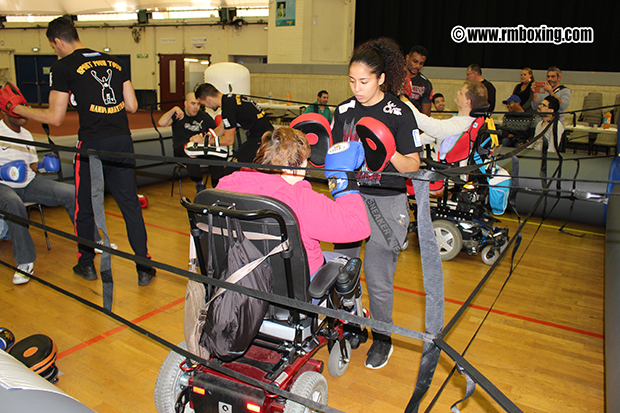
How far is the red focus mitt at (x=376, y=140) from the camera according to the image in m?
1.41

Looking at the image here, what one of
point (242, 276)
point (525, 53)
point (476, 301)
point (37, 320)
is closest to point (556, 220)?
point (476, 301)

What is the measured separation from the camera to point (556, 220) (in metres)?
4.51

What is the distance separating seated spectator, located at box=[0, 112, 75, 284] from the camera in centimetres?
269

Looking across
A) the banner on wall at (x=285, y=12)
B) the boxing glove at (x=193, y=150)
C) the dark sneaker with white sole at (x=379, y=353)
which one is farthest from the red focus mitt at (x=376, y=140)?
the banner on wall at (x=285, y=12)

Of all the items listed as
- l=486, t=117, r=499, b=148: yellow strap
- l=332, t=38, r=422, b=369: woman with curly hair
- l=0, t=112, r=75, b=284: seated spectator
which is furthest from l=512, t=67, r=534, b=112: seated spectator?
l=0, t=112, r=75, b=284: seated spectator

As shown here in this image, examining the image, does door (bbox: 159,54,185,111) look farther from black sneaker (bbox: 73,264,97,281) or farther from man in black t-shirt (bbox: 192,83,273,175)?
black sneaker (bbox: 73,264,97,281)

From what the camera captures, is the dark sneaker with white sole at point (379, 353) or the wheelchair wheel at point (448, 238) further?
the wheelchair wheel at point (448, 238)

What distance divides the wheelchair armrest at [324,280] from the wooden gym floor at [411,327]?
522 mm

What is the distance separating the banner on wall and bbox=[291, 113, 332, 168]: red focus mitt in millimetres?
10089

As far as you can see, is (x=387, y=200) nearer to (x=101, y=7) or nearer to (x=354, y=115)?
(x=354, y=115)

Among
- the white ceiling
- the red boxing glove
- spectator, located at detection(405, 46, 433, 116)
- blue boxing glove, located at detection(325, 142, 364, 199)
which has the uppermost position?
the white ceiling

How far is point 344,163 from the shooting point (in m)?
1.33

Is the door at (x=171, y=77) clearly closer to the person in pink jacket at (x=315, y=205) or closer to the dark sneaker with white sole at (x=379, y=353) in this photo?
the dark sneaker with white sole at (x=379, y=353)

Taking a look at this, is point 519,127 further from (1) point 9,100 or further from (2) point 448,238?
(1) point 9,100
